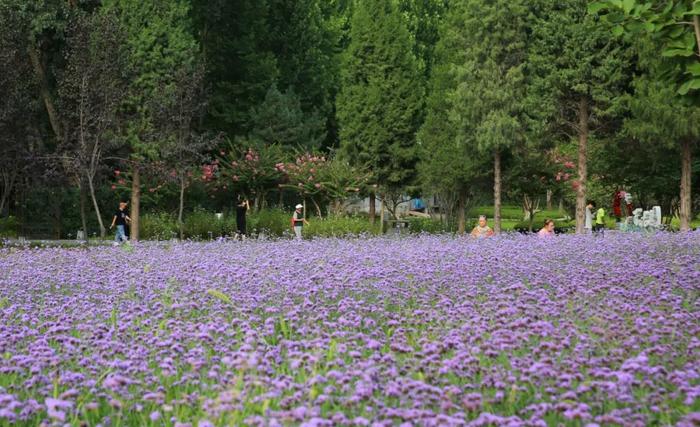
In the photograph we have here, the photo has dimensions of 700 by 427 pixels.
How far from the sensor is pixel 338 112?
39.0 m

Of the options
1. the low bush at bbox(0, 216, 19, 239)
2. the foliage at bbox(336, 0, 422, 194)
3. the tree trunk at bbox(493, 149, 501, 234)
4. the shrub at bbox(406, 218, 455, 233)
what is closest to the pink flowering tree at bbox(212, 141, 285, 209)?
the foliage at bbox(336, 0, 422, 194)

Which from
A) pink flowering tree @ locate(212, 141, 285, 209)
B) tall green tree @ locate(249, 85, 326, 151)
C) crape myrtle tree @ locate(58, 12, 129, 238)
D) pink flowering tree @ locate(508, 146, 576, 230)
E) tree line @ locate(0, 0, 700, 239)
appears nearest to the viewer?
crape myrtle tree @ locate(58, 12, 129, 238)

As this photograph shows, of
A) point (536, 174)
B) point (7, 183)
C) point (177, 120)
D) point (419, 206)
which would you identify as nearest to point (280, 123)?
point (177, 120)

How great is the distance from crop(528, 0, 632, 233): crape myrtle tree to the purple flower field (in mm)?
21199

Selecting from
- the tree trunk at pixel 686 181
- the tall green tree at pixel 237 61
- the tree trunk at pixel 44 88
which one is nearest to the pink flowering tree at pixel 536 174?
the tree trunk at pixel 686 181

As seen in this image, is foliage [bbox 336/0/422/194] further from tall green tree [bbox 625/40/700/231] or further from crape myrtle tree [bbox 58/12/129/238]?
crape myrtle tree [bbox 58/12/129/238]

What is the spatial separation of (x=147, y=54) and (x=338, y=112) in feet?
31.1

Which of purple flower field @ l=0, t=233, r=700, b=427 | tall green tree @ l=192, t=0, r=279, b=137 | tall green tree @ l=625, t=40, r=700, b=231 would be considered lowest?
purple flower field @ l=0, t=233, r=700, b=427

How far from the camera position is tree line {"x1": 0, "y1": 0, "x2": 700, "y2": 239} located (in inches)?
1137

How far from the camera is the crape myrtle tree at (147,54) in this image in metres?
31.9

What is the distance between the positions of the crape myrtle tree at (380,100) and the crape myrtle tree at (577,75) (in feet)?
21.2

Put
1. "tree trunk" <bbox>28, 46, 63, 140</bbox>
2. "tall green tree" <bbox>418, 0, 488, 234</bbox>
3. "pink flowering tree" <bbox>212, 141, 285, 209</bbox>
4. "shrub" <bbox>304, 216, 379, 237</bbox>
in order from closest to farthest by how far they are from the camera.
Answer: "shrub" <bbox>304, 216, 379, 237</bbox> < "tree trunk" <bbox>28, 46, 63, 140</bbox> < "tall green tree" <bbox>418, 0, 488, 234</bbox> < "pink flowering tree" <bbox>212, 141, 285, 209</bbox>

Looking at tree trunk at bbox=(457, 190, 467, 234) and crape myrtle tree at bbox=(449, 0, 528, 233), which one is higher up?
crape myrtle tree at bbox=(449, 0, 528, 233)

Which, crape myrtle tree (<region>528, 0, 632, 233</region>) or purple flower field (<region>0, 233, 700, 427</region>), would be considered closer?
purple flower field (<region>0, 233, 700, 427</region>)
